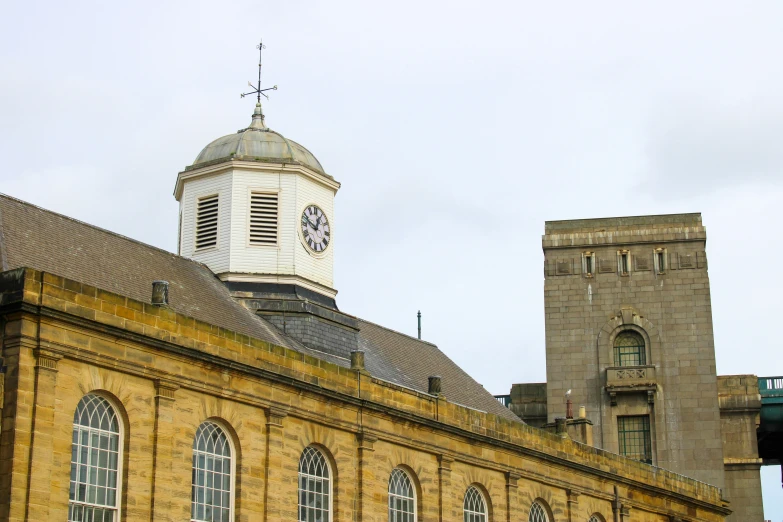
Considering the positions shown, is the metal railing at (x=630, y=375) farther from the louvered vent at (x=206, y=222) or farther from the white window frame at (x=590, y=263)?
the louvered vent at (x=206, y=222)

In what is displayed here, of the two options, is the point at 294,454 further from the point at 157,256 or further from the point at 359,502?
the point at 157,256

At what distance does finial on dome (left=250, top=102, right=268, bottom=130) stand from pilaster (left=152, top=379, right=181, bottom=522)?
56.9ft

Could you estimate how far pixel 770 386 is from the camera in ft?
240

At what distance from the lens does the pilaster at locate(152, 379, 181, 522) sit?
33312mm

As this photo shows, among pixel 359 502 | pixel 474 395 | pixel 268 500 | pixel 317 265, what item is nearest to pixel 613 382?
pixel 474 395

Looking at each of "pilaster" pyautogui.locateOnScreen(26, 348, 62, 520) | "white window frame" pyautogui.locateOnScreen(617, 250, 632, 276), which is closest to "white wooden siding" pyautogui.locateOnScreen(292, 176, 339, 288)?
"pilaster" pyautogui.locateOnScreen(26, 348, 62, 520)

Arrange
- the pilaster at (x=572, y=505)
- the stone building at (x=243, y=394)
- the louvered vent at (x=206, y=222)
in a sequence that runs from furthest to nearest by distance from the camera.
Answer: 1. the pilaster at (x=572, y=505)
2. the louvered vent at (x=206, y=222)
3. the stone building at (x=243, y=394)

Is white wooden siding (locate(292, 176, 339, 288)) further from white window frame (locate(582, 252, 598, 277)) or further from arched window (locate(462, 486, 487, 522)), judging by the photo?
white window frame (locate(582, 252, 598, 277))

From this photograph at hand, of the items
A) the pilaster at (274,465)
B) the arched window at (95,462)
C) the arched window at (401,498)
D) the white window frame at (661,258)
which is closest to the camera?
the arched window at (95,462)

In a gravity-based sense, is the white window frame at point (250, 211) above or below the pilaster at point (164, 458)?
above

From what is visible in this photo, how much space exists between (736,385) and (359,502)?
113 ft

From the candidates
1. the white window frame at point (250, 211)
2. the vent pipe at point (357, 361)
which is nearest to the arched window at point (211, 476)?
the vent pipe at point (357, 361)

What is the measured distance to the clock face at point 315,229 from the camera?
4760cm

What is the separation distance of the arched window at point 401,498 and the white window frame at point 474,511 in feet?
9.59
